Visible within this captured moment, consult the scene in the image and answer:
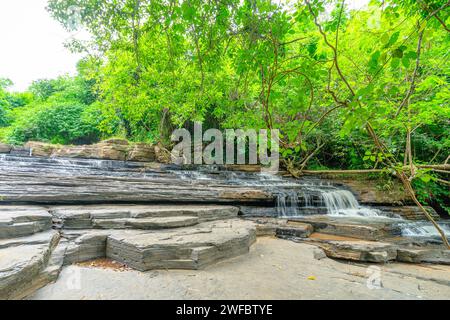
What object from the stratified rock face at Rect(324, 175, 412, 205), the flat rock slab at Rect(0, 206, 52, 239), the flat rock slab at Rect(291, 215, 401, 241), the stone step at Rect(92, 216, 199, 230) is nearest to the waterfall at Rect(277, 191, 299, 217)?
the flat rock slab at Rect(291, 215, 401, 241)

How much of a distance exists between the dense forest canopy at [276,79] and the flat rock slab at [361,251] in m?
1.38

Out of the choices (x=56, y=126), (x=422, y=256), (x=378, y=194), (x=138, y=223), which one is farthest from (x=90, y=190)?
(x=56, y=126)

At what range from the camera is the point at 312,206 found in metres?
7.27

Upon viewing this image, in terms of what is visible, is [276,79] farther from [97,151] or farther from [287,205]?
[97,151]

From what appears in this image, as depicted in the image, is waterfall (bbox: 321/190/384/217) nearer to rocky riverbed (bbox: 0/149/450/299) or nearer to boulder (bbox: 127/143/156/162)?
rocky riverbed (bbox: 0/149/450/299)

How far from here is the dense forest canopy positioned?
2.32 metres

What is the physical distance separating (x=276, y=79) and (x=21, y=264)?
2.99m

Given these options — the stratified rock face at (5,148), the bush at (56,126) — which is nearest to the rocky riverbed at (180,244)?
the stratified rock face at (5,148)

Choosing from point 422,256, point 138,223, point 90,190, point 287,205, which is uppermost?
point 90,190

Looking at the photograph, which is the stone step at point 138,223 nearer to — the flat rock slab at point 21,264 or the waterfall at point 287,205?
the flat rock slab at point 21,264

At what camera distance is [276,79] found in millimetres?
2793

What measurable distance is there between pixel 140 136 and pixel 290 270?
14107mm

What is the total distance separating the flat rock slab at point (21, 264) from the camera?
180 centimetres
